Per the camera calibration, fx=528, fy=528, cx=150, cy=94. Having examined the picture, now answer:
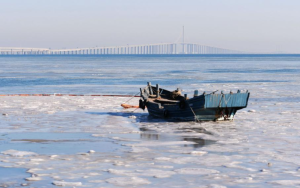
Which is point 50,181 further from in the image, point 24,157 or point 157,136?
point 157,136

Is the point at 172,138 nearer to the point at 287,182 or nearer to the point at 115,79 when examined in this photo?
the point at 287,182

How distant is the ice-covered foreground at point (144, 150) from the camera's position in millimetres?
13594

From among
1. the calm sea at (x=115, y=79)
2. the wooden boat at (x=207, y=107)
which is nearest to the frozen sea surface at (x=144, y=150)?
the wooden boat at (x=207, y=107)

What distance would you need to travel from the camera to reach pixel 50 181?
13.3 m

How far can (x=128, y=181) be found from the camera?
13.3m

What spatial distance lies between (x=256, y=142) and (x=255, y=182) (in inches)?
248

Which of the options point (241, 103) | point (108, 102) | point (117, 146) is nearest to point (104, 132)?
point (117, 146)

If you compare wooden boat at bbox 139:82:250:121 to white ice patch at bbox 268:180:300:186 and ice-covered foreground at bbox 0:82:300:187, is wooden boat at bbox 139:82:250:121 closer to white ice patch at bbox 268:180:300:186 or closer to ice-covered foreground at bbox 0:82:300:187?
ice-covered foreground at bbox 0:82:300:187

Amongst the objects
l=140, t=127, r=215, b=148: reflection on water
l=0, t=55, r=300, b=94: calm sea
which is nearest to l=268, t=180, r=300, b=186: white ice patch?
l=140, t=127, r=215, b=148: reflection on water

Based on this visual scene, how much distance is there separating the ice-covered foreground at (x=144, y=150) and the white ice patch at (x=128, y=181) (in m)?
0.02

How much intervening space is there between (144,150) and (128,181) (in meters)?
4.48

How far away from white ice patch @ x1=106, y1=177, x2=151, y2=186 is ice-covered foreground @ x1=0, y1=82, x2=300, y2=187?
0.02m

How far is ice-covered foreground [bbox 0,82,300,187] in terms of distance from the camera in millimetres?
13594

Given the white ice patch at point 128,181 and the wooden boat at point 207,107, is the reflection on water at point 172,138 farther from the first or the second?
the white ice patch at point 128,181
